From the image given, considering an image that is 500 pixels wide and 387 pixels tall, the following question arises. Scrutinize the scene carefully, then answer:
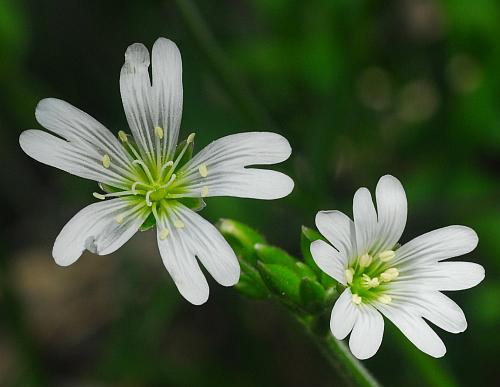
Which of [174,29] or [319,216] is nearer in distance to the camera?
[319,216]

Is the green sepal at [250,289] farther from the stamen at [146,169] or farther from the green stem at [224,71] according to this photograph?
the green stem at [224,71]

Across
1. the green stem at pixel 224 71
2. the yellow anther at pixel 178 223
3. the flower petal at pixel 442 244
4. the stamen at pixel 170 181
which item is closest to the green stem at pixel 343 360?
the flower petal at pixel 442 244

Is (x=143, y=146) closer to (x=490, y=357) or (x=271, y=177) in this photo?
(x=271, y=177)

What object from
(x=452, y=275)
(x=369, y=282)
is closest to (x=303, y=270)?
(x=369, y=282)

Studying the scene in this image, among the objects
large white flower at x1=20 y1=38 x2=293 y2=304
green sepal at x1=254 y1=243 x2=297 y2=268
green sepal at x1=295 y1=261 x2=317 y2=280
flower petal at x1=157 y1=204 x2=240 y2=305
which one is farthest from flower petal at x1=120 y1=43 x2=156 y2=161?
green sepal at x1=295 y1=261 x2=317 y2=280

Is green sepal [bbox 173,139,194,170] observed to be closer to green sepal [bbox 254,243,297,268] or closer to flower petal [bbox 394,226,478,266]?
green sepal [bbox 254,243,297,268]

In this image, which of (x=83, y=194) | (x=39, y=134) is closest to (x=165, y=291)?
(x=83, y=194)

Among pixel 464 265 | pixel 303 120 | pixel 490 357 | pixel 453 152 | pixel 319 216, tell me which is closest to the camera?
pixel 319 216
